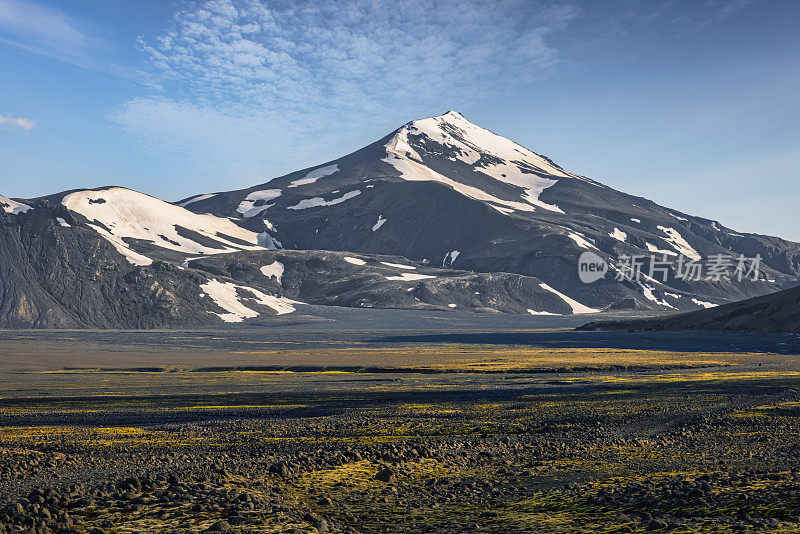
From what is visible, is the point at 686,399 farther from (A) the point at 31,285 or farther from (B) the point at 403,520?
(A) the point at 31,285

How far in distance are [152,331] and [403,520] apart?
129m

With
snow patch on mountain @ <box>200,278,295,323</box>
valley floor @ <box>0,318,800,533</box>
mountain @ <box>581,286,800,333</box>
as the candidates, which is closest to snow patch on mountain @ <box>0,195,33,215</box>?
snow patch on mountain @ <box>200,278,295,323</box>

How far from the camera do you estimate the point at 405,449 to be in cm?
2519

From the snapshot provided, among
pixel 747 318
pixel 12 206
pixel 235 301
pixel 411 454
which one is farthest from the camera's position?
pixel 235 301

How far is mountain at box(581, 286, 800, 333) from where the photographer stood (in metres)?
119

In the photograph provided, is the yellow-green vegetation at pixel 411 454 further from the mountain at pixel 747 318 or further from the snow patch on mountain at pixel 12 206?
the snow patch on mountain at pixel 12 206

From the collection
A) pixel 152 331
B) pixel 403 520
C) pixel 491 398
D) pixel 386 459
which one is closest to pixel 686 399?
pixel 491 398

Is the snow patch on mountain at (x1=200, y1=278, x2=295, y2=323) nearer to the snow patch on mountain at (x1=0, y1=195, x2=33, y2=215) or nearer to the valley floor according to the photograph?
the snow patch on mountain at (x1=0, y1=195, x2=33, y2=215)

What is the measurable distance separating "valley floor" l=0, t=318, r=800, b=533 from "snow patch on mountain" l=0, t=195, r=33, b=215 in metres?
98.7

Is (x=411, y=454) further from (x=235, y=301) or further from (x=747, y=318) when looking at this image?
(x=235, y=301)

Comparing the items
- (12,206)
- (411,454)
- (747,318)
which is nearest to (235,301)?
(12,206)

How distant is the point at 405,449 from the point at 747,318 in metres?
116

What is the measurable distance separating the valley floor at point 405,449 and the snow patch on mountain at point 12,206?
98.7m

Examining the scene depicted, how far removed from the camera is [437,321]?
542 feet
